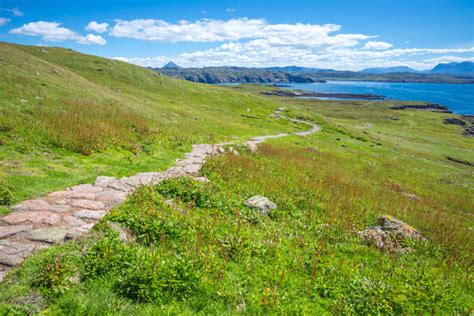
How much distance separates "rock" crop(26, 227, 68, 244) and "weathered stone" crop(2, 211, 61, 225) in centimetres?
42

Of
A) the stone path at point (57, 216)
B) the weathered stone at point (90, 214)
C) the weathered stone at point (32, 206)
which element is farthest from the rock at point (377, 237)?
the weathered stone at point (32, 206)

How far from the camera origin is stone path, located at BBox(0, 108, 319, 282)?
6.63 metres

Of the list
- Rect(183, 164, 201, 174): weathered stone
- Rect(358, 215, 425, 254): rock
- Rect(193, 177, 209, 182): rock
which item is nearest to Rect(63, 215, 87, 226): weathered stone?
Rect(193, 177, 209, 182): rock

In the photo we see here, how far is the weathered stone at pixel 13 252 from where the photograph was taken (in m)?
6.05

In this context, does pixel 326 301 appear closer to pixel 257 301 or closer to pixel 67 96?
pixel 257 301

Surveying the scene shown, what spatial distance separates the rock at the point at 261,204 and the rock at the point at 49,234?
21.7 feet

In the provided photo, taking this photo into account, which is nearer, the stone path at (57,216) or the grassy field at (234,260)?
the grassy field at (234,260)

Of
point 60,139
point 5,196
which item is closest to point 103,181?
point 5,196

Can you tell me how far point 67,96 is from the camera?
83.5ft

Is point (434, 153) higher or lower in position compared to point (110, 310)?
lower

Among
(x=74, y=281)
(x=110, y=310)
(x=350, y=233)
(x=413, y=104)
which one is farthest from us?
(x=413, y=104)

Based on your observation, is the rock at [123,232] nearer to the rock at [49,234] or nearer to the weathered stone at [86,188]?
the rock at [49,234]

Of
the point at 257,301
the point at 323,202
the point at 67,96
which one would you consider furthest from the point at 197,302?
the point at 67,96

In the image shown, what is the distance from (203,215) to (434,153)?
6568cm
